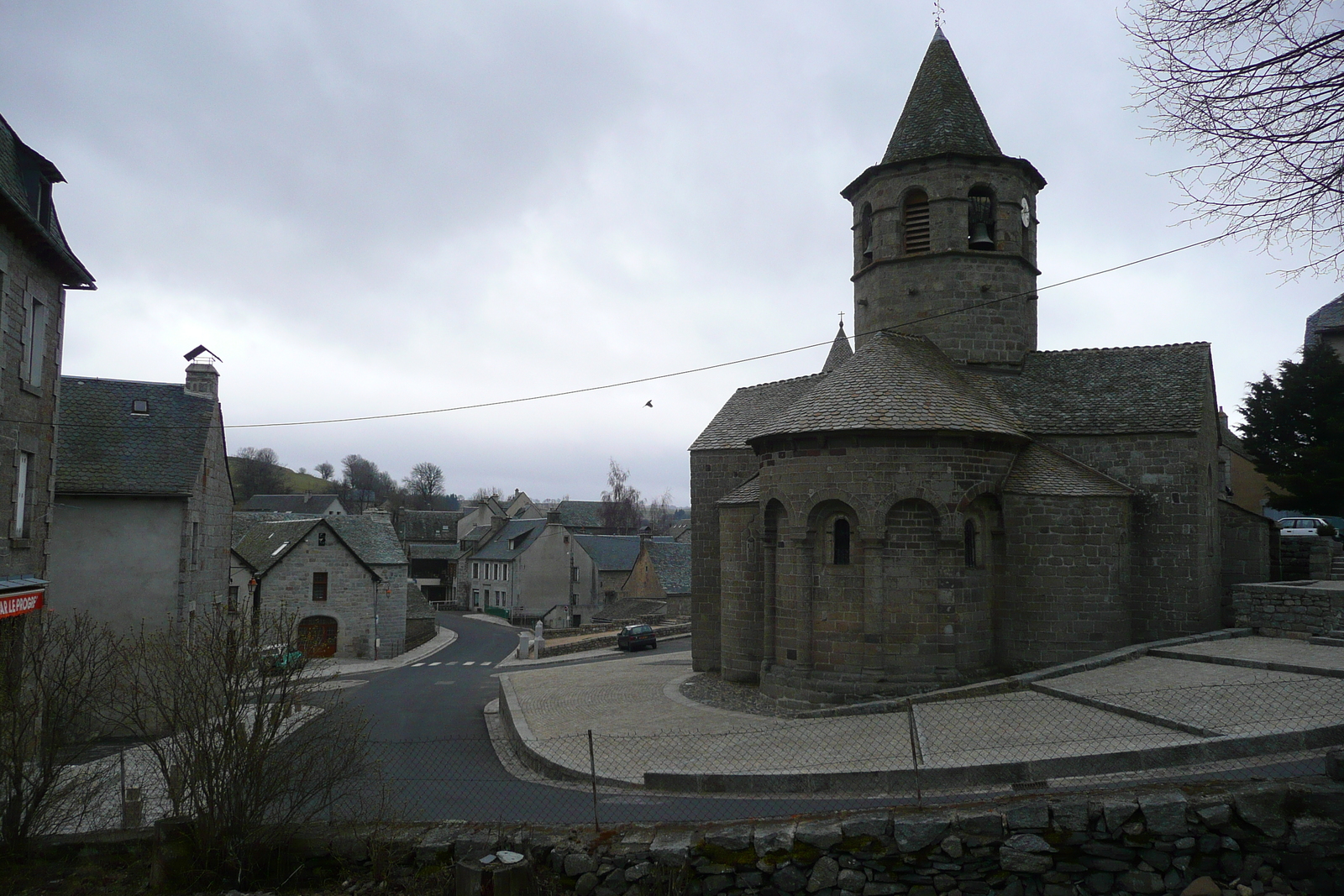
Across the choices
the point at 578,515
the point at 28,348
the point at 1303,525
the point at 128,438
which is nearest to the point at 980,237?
the point at 1303,525

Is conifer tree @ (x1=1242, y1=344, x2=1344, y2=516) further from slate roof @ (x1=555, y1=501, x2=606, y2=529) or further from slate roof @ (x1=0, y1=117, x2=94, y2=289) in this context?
slate roof @ (x1=555, y1=501, x2=606, y2=529)

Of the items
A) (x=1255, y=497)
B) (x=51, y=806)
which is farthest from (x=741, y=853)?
(x=1255, y=497)

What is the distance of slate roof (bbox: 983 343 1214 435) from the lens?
1809cm

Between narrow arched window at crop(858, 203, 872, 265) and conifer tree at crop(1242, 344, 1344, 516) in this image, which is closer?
narrow arched window at crop(858, 203, 872, 265)

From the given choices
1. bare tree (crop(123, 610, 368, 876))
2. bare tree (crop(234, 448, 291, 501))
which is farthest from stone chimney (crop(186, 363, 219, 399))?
bare tree (crop(234, 448, 291, 501))

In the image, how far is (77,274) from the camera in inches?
632

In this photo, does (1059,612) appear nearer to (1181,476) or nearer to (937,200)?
(1181,476)

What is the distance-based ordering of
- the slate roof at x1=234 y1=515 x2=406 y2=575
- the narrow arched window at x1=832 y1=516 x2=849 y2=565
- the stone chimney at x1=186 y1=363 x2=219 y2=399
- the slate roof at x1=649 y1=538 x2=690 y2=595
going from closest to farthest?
1. the narrow arched window at x1=832 y1=516 x2=849 y2=565
2. the stone chimney at x1=186 y1=363 x2=219 y2=399
3. the slate roof at x1=234 y1=515 x2=406 y2=575
4. the slate roof at x1=649 y1=538 x2=690 y2=595

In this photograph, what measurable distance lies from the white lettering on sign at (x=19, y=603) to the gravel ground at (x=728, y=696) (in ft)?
42.1

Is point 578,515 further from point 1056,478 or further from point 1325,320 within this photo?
point 1056,478

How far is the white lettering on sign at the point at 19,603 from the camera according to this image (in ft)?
42.8

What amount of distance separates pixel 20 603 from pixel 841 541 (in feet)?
48.3

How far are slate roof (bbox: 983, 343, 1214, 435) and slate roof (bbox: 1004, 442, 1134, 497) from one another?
87cm

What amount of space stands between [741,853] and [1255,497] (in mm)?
45167
